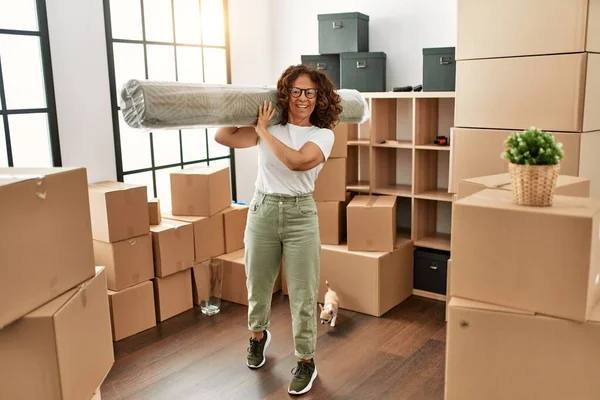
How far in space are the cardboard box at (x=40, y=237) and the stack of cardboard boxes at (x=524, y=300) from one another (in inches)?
42.9

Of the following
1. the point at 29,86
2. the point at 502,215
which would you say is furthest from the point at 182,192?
the point at 502,215

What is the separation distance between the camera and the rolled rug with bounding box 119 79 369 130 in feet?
6.52

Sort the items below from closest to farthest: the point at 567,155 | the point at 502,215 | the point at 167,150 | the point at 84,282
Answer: the point at 502,215 → the point at 84,282 → the point at 567,155 → the point at 167,150

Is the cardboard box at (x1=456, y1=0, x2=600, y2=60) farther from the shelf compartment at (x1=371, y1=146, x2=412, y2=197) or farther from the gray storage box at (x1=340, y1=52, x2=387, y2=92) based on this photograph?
the shelf compartment at (x1=371, y1=146, x2=412, y2=197)

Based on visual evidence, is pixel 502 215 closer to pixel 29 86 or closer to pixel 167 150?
pixel 29 86

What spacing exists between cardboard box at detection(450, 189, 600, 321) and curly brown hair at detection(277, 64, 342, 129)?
1016mm

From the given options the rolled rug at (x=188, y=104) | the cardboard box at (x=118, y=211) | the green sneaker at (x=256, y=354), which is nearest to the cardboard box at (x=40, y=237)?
the rolled rug at (x=188, y=104)

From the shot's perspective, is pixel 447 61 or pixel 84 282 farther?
pixel 447 61

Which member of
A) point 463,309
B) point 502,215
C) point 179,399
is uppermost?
point 502,215

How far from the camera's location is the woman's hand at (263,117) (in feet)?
7.97

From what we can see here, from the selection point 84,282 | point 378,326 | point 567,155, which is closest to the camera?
point 84,282

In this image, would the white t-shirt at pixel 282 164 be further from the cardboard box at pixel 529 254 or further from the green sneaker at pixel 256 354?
the cardboard box at pixel 529 254

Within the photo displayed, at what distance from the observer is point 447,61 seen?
354 cm

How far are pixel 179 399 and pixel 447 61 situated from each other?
2.46 meters
